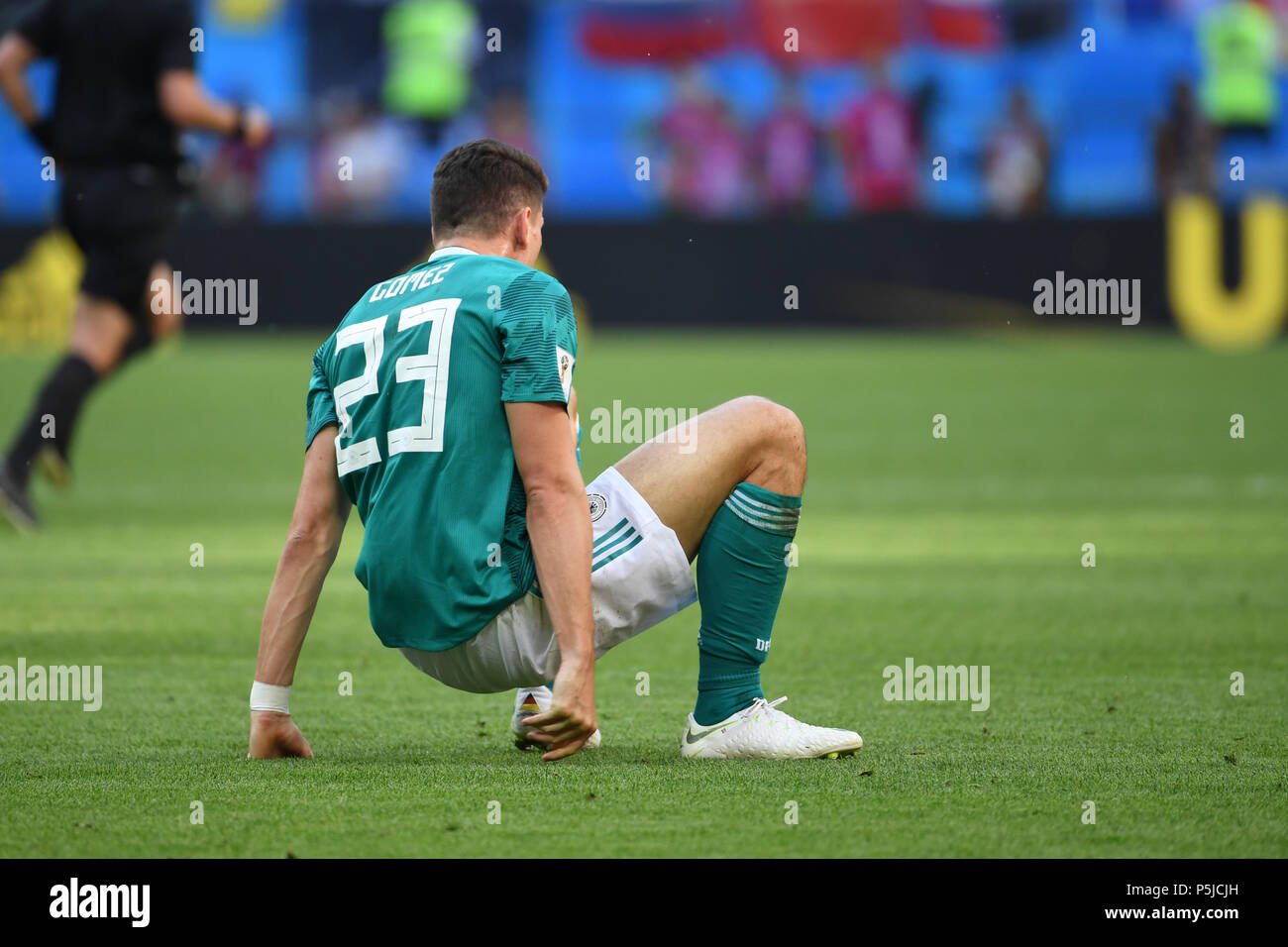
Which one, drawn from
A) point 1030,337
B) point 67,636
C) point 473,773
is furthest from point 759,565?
point 1030,337

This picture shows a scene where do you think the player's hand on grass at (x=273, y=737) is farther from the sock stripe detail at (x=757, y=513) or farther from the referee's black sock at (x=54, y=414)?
the referee's black sock at (x=54, y=414)

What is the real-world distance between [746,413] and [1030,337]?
62.4ft

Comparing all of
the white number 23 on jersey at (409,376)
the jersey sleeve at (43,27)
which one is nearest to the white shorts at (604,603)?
the white number 23 on jersey at (409,376)

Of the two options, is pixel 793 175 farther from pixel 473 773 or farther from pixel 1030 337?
pixel 473 773

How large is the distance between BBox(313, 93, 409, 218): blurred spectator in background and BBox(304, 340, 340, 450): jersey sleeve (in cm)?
2276

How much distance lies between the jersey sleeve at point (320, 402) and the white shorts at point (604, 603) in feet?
1.68

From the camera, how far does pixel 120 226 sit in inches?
349

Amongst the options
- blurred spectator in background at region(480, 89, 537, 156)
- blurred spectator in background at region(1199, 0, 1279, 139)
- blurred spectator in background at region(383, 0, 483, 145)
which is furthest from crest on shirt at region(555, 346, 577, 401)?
blurred spectator in background at region(1199, 0, 1279, 139)

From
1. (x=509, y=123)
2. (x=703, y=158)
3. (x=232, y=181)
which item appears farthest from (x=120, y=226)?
(x=703, y=158)

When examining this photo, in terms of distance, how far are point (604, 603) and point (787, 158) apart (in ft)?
73.7

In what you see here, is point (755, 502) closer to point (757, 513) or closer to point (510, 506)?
point (757, 513)

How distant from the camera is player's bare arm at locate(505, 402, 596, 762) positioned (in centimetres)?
378
